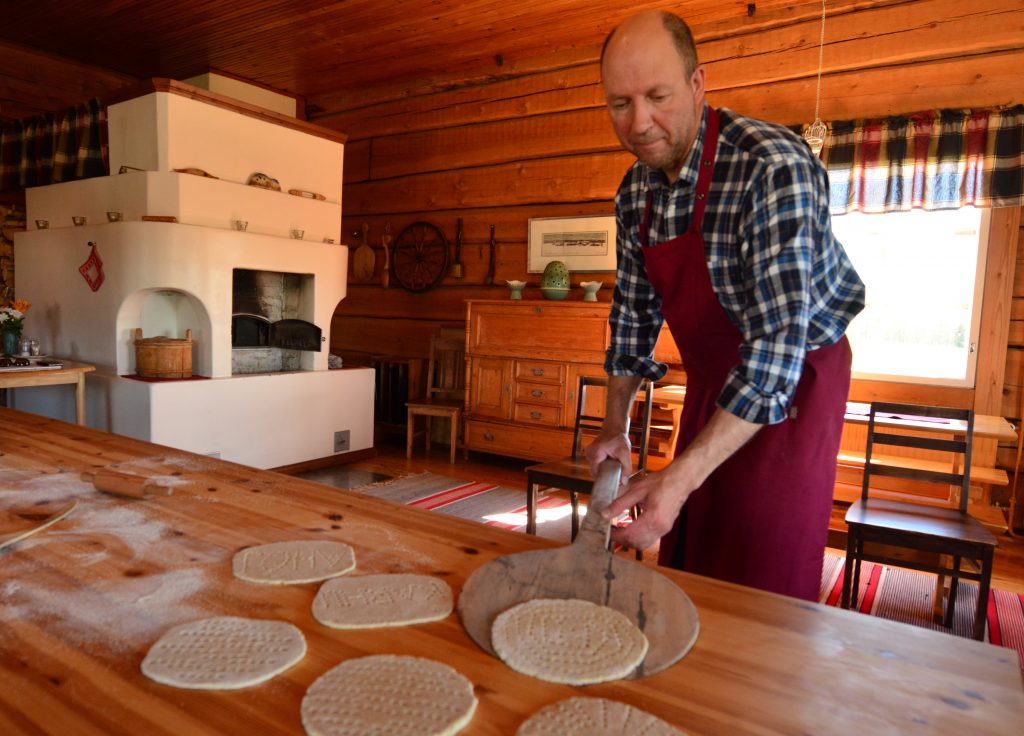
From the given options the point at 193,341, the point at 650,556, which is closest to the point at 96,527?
the point at 650,556

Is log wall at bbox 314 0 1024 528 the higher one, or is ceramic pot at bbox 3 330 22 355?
log wall at bbox 314 0 1024 528

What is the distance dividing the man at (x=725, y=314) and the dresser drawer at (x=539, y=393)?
3088mm

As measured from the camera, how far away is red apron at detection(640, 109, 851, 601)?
1313mm

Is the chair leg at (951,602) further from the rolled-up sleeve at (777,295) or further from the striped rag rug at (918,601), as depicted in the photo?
the rolled-up sleeve at (777,295)

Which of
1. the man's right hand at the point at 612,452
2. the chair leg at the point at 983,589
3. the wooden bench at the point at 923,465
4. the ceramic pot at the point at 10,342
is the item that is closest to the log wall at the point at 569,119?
the wooden bench at the point at 923,465

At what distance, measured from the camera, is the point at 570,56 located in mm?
4980

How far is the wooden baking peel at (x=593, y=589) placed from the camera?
31.0 inches

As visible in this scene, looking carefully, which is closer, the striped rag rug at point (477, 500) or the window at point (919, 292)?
the striped rag rug at point (477, 500)

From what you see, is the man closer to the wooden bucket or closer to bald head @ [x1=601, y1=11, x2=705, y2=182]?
bald head @ [x1=601, y1=11, x2=705, y2=182]

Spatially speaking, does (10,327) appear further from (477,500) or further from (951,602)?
(951,602)

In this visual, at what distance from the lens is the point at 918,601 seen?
2.94 m

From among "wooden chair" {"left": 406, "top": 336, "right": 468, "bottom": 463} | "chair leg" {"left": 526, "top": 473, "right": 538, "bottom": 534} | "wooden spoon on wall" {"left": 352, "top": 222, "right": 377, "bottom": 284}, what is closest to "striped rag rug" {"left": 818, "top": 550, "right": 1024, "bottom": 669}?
"chair leg" {"left": 526, "top": 473, "right": 538, "bottom": 534}

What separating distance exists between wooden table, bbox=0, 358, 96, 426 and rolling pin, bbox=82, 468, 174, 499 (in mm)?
2800

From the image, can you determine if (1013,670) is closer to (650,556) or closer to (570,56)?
(650,556)
